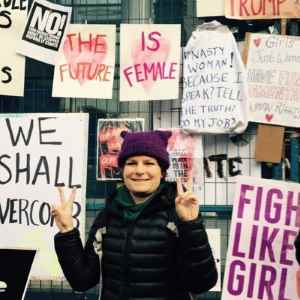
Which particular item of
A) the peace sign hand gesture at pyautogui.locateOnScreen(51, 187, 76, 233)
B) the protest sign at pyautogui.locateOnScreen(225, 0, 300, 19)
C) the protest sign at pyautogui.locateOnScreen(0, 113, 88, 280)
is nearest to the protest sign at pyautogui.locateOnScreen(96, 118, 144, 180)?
the protest sign at pyautogui.locateOnScreen(0, 113, 88, 280)

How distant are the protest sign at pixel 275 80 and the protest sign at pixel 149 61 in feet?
1.48

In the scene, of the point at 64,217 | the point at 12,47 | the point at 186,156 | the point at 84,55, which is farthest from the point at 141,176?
the point at 12,47

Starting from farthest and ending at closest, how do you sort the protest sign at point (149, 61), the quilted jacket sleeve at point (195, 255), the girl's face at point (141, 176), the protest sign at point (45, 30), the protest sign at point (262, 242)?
1. the protest sign at point (45, 30)
2. the protest sign at point (149, 61)
3. the protest sign at point (262, 242)
4. the girl's face at point (141, 176)
5. the quilted jacket sleeve at point (195, 255)

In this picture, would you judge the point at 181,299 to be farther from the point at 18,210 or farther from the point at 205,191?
the point at 18,210

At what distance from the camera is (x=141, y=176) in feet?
8.41

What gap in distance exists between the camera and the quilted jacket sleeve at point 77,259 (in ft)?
8.46

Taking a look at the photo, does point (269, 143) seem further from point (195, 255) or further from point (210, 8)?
point (195, 255)

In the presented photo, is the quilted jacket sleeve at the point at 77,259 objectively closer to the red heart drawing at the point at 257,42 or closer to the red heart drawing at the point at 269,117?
the red heart drawing at the point at 269,117

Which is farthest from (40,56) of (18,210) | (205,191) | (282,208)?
→ (282,208)

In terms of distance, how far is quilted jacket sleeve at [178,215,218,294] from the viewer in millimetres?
2361

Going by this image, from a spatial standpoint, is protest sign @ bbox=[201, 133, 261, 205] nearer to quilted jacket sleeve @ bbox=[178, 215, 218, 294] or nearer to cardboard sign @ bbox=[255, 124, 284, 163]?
cardboard sign @ bbox=[255, 124, 284, 163]

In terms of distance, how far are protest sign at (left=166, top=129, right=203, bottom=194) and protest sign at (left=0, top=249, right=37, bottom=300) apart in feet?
3.25

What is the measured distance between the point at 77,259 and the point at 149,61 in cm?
146

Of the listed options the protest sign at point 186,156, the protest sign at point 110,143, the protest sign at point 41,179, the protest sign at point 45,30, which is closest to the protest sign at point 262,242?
the protest sign at point 186,156
